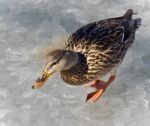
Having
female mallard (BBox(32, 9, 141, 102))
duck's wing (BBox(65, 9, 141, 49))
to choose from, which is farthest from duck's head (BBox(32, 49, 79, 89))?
duck's wing (BBox(65, 9, 141, 49))

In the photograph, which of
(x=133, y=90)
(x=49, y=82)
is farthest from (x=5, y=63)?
(x=133, y=90)

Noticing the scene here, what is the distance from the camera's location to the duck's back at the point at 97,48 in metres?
4.48

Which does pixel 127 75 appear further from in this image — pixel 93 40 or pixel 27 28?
pixel 27 28

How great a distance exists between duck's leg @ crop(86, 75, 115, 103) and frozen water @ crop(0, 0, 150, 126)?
65mm

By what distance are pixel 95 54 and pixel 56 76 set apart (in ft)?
2.07

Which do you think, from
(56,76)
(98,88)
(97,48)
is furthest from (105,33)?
(56,76)

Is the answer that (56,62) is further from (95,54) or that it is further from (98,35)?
(98,35)

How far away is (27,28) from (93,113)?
62.2 inches

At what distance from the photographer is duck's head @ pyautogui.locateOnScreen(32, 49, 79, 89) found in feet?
12.9

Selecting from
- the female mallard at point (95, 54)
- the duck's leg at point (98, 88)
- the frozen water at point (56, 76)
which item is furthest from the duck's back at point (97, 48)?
the frozen water at point (56, 76)

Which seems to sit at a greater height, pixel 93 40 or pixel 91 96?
pixel 93 40

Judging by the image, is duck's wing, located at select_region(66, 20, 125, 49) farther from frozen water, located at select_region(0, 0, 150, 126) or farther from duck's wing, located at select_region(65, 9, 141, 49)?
frozen water, located at select_region(0, 0, 150, 126)

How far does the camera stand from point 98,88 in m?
4.66

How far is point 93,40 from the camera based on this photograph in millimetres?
4531
